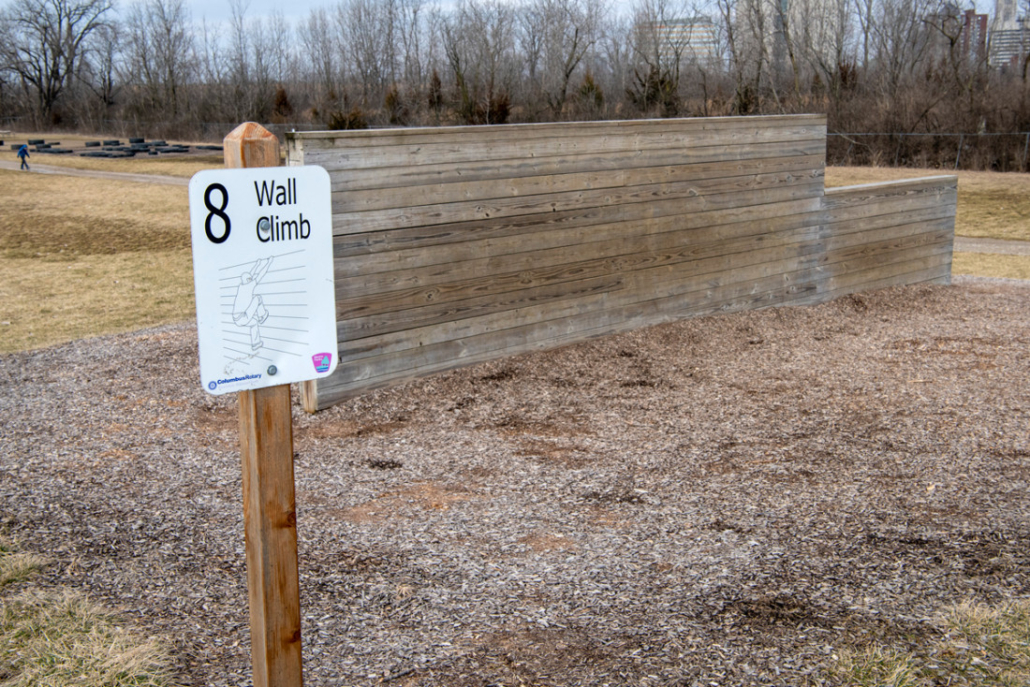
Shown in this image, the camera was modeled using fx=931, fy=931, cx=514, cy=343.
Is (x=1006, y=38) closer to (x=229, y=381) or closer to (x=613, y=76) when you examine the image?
(x=613, y=76)

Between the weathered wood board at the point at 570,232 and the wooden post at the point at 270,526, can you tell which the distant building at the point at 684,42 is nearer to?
the weathered wood board at the point at 570,232

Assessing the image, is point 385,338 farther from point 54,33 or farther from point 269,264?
point 54,33

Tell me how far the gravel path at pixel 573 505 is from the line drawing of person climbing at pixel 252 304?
150 cm

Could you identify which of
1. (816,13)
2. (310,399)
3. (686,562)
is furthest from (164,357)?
(816,13)

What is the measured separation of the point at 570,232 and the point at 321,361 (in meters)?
5.27

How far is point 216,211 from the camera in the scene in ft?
7.68

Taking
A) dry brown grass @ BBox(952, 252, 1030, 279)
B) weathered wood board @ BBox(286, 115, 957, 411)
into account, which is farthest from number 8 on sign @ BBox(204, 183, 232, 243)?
dry brown grass @ BBox(952, 252, 1030, 279)

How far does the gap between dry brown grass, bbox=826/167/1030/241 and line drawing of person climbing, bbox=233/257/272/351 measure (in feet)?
57.8

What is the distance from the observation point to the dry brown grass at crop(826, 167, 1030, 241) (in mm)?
18156

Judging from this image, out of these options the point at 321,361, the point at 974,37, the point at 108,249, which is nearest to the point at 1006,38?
the point at 974,37

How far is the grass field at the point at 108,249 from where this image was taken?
10.5 m

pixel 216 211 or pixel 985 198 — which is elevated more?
pixel 216 211

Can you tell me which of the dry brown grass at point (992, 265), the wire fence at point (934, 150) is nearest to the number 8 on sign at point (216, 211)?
the dry brown grass at point (992, 265)

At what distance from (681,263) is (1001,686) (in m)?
5.64
